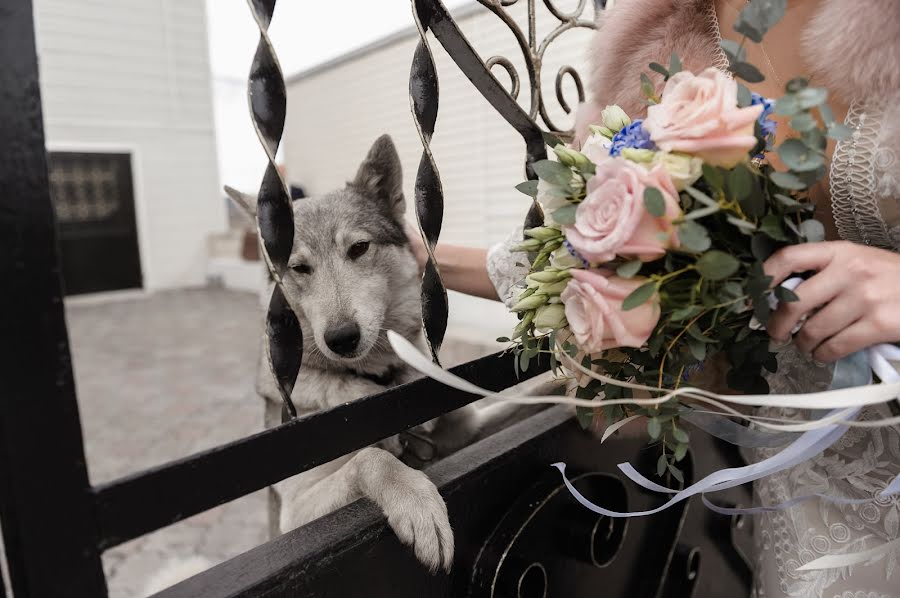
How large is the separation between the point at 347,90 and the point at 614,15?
6.68m

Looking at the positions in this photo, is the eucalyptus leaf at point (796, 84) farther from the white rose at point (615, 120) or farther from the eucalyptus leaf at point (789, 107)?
the white rose at point (615, 120)

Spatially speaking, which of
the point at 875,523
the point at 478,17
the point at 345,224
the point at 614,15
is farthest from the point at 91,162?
the point at 875,523

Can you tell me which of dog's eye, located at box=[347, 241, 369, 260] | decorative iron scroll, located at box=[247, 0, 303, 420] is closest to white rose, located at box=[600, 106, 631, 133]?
decorative iron scroll, located at box=[247, 0, 303, 420]

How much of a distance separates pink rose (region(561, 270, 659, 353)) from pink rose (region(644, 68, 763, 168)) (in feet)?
0.54

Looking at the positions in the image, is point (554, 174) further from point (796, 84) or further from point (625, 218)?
point (796, 84)

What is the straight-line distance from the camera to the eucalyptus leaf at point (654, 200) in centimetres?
58

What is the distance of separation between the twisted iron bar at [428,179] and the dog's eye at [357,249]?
633 millimetres

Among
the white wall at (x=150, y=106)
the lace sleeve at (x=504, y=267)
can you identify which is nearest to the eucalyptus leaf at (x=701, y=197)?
the lace sleeve at (x=504, y=267)

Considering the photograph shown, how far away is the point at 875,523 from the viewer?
1.01 m

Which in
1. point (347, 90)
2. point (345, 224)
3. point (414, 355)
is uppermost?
point (347, 90)

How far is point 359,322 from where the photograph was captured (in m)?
1.22

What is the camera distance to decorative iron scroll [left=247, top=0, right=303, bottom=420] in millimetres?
650

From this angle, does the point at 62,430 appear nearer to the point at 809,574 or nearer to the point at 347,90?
the point at 809,574

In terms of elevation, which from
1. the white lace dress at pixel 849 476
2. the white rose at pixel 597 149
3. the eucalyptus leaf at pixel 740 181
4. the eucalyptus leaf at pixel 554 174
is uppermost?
the white rose at pixel 597 149
